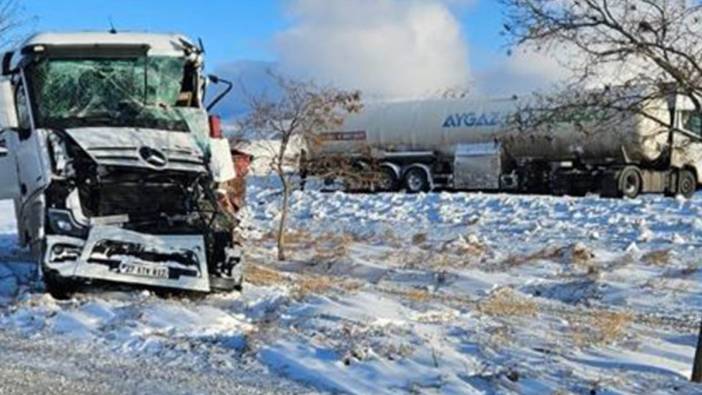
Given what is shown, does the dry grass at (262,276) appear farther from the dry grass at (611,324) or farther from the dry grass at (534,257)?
the dry grass at (611,324)

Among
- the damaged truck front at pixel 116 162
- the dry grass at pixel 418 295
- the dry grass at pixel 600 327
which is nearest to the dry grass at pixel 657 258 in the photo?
the dry grass at pixel 600 327

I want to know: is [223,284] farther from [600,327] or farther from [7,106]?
[600,327]

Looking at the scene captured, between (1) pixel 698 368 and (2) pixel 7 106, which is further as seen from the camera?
(2) pixel 7 106

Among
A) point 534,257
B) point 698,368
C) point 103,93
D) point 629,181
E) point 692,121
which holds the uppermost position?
point 103,93

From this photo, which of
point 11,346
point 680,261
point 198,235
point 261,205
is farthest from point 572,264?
point 261,205

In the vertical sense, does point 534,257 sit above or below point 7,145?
below

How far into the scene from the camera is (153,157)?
10812mm

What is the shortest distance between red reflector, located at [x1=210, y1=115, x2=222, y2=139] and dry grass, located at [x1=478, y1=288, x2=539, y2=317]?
375cm

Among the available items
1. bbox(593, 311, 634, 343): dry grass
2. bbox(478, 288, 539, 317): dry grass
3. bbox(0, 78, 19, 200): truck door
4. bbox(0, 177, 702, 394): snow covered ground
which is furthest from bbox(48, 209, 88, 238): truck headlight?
bbox(593, 311, 634, 343): dry grass

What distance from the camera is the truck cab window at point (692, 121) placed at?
686cm

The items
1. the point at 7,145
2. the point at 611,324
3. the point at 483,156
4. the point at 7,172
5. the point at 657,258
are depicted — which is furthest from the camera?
the point at 483,156

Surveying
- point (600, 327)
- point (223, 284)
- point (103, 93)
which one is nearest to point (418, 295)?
point (223, 284)

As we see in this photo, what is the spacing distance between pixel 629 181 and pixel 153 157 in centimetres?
2281

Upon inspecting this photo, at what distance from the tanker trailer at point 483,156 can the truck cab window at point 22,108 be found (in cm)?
1640
